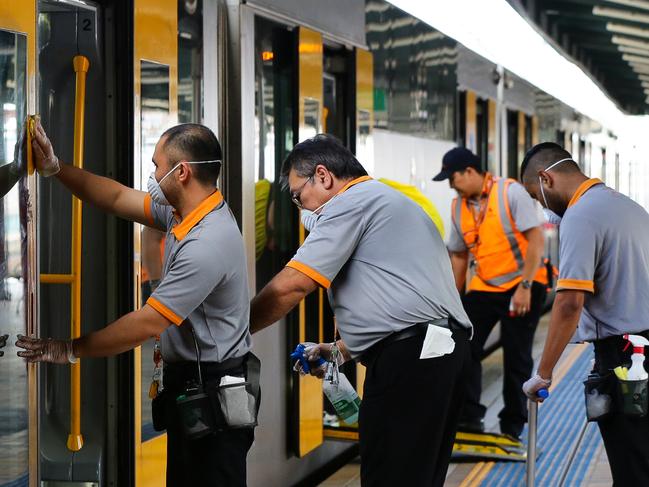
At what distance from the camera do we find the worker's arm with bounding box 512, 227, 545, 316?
6.74 metres

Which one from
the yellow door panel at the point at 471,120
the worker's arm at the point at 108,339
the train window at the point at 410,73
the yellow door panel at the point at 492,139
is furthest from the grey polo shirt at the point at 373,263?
the yellow door panel at the point at 492,139

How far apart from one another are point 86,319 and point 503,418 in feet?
11.3

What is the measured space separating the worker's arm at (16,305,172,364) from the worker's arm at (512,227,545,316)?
3.87m

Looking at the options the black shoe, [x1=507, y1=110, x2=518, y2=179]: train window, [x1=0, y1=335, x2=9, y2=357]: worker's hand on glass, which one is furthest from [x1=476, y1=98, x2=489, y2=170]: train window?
[x1=0, y1=335, x2=9, y2=357]: worker's hand on glass

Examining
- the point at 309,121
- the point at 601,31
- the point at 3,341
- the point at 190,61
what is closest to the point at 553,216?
the point at 309,121

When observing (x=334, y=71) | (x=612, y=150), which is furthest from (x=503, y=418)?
(x=612, y=150)

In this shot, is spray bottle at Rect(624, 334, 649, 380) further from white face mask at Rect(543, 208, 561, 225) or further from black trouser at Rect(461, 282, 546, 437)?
black trouser at Rect(461, 282, 546, 437)

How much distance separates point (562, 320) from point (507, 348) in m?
2.81

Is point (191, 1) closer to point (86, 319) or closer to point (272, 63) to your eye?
point (272, 63)

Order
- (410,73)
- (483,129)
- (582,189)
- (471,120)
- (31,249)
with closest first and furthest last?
(31,249) → (582,189) → (410,73) → (471,120) → (483,129)

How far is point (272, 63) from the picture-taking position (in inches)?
202

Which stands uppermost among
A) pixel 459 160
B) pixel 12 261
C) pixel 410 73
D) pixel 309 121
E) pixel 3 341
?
pixel 410 73

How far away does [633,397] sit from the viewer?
402cm

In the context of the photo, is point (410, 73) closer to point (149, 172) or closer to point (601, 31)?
point (149, 172)
